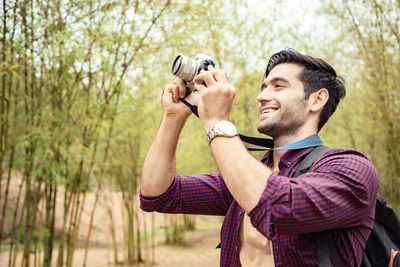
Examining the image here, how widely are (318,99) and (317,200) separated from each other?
0.42 meters

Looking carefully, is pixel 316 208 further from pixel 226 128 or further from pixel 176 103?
pixel 176 103

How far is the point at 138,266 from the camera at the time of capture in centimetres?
687

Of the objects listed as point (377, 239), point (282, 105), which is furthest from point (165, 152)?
point (377, 239)

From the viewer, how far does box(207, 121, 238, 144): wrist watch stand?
32.0 inches

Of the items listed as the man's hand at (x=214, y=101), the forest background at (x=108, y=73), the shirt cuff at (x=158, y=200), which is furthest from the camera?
the forest background at (x=108, y=73)

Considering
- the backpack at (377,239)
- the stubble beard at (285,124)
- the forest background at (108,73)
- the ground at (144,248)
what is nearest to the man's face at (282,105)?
the stubble beard at (285,124)

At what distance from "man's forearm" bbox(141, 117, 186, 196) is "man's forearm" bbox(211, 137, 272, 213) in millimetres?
319

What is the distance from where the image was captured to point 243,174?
75 centimetres

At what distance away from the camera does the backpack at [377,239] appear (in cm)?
80

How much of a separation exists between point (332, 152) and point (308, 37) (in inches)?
188

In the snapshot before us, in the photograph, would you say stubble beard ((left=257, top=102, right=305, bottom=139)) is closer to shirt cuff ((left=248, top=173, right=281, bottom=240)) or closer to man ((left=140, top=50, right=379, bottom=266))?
man ((left=140, top=50, right=379, bottom=266))

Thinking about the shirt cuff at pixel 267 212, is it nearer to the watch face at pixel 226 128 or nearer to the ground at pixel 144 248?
the watch face at pixel 226 128

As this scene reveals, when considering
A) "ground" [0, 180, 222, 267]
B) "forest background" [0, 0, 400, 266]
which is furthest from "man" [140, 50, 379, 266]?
"ground" [0, 180, 222, 267]

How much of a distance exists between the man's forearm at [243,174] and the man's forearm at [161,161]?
0.32 m
